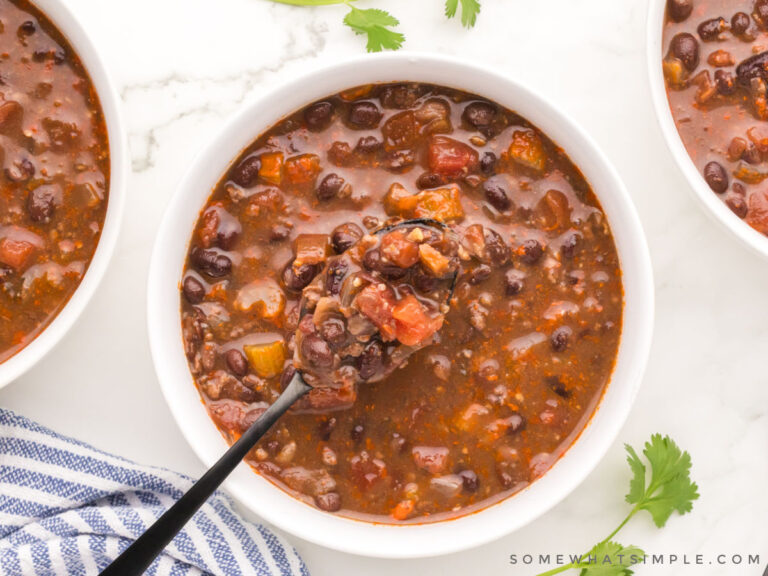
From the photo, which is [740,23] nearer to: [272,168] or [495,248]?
[495,248]

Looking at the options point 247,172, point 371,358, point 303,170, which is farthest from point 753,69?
point 247,172

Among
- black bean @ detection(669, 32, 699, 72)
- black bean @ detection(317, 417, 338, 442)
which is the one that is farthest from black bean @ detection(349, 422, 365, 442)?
black bean @ detection(669, 32, 699, 72)

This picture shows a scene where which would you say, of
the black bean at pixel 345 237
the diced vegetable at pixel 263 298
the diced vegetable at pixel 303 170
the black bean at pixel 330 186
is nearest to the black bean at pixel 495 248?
the black bean at pixel 345 237

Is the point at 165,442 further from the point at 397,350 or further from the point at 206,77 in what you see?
the point at 206,77

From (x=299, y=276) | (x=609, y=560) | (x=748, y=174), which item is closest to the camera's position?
(x=299, y=276)

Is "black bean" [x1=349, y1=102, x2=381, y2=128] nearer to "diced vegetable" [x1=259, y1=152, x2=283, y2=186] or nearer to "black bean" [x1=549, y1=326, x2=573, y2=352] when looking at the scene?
"diced vegetable" [x1=259, y1=152, x2=283, y2=186]

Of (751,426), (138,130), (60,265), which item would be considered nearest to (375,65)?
(138,130)

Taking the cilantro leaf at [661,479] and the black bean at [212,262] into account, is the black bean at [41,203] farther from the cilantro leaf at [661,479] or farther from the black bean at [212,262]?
the cilantro leaf at [661,479]
